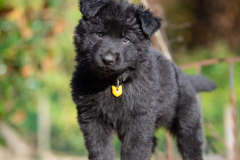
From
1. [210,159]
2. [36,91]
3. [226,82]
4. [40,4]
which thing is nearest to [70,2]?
[40,4]

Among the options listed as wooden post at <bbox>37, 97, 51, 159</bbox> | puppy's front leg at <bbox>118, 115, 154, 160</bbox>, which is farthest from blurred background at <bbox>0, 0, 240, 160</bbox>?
puppy's front leg at <bbox>118, 115, 154, 160</bbox>

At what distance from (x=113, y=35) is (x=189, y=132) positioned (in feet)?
5.17

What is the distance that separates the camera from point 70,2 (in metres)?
8.21

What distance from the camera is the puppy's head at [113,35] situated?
3.01 m

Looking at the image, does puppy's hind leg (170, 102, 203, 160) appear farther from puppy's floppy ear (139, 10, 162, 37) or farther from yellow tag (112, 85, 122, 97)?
puppy's floppy ear (139, 10, 162, 37)

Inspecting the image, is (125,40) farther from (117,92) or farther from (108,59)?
(117,92)

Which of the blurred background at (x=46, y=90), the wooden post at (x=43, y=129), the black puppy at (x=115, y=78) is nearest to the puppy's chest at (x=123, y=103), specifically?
the black puppy at (x=115, y=78)

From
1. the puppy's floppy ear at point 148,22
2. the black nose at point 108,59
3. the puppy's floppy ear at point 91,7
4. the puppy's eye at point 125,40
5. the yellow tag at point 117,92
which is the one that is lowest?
the yellow tag at point 117,92

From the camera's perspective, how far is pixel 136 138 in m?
3.12

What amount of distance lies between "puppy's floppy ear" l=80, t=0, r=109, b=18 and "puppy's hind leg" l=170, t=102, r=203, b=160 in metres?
1.55

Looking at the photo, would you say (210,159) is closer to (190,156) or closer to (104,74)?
(190,156)

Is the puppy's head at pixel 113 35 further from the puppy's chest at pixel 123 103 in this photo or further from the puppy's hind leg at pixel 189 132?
the puppy's hind leg at pixel 189 132

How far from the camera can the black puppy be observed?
10.1 feet

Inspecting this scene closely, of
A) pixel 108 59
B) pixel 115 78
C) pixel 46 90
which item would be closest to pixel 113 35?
pixel 108 59
